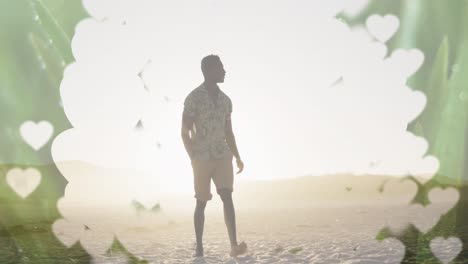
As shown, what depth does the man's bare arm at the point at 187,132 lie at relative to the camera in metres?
4.96

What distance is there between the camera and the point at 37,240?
283 inches

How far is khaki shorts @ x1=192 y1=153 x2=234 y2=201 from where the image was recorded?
500 centimetres

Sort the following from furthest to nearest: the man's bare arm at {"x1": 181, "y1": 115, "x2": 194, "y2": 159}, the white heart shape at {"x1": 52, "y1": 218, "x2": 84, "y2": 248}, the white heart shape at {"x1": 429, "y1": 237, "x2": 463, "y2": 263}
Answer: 1. the white heart shape at {"x1": 52, "y1": 218, "x2": 84, "y2": 248}
2. the man's bare arm at {"x1": 181, "y1": 115, "x2": 194, "y2": 159}
3. the white heart shape at {"x1": 429, "y1": 237, "x2": 463, "y2": 263}

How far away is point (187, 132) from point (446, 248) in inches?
109

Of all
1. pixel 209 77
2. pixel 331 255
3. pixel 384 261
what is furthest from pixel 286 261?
pixel 209 77

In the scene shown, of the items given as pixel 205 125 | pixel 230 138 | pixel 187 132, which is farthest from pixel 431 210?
pixel 187 132

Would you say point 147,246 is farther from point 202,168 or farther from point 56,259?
point 202,168

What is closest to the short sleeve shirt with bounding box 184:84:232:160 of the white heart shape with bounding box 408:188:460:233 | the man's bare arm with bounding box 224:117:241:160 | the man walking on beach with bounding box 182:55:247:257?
the man walking on beach with bounding box 182:55:247:257

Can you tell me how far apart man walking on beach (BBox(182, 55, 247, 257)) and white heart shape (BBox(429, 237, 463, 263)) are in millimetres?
1792

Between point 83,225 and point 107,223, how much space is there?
1.48 ft

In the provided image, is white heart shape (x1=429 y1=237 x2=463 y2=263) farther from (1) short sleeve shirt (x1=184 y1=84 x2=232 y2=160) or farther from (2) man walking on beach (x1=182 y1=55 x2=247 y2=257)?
(1) short sleeve shirt (x1=184 y1=84 x2=232 y2=160)

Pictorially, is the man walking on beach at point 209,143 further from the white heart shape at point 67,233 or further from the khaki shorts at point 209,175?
the white heart shape at point 67,233

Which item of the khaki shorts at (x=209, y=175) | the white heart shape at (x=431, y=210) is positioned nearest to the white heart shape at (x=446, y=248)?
the white heart shape at (x=431, y=210)

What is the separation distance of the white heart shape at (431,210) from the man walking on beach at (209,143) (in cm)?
323
